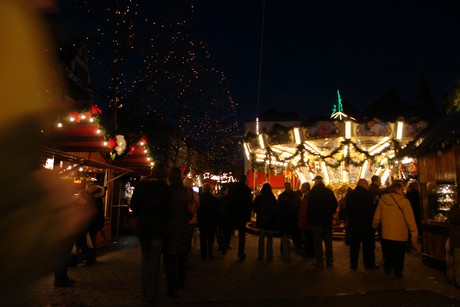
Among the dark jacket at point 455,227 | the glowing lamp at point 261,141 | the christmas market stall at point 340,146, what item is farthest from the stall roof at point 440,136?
the glowing lamp at point 261,141

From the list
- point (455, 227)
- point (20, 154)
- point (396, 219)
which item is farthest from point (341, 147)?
point (20, 154)

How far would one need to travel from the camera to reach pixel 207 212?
976 cm

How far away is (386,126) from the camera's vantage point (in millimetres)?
13789

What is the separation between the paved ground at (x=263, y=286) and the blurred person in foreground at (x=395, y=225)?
1.18 feet

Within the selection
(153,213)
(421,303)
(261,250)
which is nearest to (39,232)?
(153,213)

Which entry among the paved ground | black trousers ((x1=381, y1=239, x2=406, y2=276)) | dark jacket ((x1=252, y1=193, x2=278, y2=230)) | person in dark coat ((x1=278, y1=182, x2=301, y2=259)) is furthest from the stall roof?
dark jacket ((x1=252, y1=193, x2=278, y2=230))

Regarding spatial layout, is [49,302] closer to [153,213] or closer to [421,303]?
[153,213]

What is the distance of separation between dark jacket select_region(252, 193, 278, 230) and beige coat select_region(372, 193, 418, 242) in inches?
109

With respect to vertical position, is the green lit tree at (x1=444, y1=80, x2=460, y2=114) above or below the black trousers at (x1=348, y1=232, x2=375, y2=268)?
above

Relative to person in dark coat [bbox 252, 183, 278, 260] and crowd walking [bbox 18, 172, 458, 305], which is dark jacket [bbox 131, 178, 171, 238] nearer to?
crowd walking [bbox 18, 172, 458, 305]

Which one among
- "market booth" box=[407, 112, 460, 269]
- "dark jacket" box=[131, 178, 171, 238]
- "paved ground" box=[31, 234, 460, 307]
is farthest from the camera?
"market booth" box=[407, 112, 460, 269]

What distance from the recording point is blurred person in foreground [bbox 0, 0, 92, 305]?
1.72 m

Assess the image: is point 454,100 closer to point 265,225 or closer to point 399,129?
point 399,129

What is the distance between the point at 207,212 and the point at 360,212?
3.58 metres
